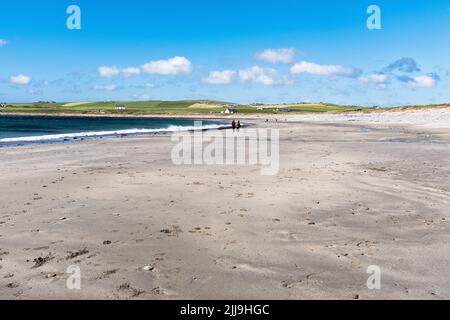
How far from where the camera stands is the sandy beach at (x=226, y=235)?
648cm

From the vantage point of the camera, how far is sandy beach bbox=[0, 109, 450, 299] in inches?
255

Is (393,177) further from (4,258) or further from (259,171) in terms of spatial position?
(4,258)

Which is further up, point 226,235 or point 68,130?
point 68,130

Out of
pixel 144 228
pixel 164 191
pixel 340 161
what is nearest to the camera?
pixel 144 228

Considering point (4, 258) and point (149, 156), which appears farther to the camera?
→ point (149, 156)

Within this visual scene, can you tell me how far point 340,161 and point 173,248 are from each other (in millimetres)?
16037

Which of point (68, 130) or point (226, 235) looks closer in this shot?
point (226, 235)

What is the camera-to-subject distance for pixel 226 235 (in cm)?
907

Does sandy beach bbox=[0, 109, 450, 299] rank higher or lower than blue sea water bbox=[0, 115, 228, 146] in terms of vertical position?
lower

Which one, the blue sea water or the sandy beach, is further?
the blue sea water

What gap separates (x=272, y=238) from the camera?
8.84 metres

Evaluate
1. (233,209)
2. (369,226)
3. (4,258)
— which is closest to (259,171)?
(233,209)

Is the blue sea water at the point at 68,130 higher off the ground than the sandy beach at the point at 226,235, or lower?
higher

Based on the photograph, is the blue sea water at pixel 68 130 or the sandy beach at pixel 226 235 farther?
the blue sea water at pixel 68 130
